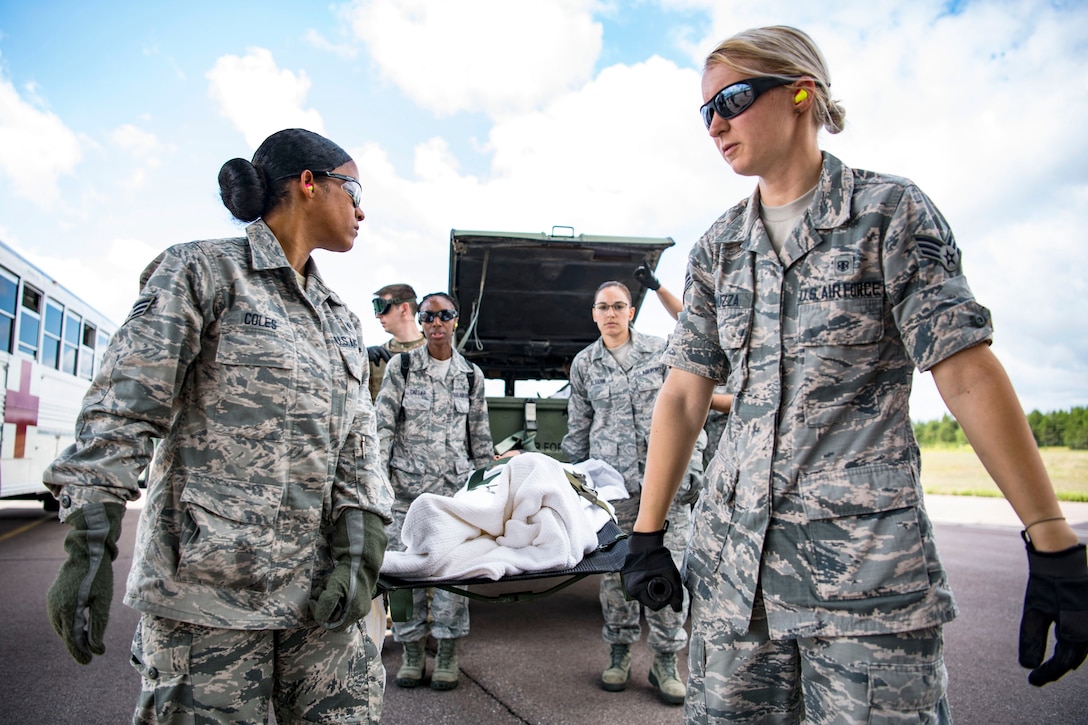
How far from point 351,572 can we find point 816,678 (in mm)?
1030

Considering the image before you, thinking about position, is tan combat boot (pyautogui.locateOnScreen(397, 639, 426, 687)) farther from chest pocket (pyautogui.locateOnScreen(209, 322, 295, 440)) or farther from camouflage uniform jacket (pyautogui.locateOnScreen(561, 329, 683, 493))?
chest pocket (pyautogui.locateOnScreen(209, 322, 295, 440))

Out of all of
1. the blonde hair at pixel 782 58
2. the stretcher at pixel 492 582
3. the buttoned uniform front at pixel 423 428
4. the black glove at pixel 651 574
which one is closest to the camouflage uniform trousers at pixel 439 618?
the buttoned uniform front at pixel 423 428

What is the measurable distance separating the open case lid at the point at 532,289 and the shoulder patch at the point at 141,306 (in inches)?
141

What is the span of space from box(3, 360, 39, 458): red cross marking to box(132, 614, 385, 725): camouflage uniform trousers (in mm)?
7180

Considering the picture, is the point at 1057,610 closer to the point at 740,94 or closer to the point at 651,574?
the point at 651,574

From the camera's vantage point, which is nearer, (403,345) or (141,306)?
(141,306)

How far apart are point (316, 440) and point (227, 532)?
11.1 inches

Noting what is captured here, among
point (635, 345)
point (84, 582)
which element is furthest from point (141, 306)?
point (635, 345)

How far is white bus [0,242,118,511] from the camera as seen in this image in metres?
7.18

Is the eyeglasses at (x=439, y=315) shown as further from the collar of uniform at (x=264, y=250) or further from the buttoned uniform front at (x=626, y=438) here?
the collar of uniform at (x=264, y=250)

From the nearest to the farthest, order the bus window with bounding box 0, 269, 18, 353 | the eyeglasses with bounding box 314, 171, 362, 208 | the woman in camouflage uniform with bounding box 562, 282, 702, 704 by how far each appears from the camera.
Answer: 1. the eyeglasses with bounding box 314, 171, 362, 208
2. the woman in camouflage uniform with bounding box 562, 282, 702, 704
3. the bus window with bounding box 0, 269, 18, 353

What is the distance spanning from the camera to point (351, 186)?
195 centimetres

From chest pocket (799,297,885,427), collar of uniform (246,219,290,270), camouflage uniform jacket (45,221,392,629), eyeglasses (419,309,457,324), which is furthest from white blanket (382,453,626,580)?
eyeglasses (419,309,457,324)

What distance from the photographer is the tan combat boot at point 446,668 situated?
11.5 feet
